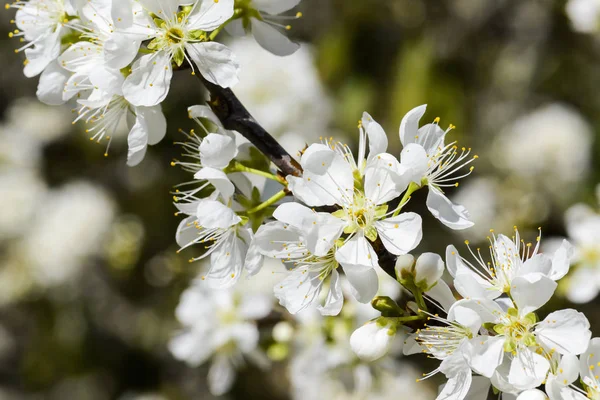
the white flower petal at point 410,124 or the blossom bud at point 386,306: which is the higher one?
the white flower petal at point 410,124

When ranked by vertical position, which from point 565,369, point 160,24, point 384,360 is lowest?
point 384,360

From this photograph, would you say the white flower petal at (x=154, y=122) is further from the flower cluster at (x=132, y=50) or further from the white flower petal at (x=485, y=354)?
the white flower petal at (x=485, y=354)

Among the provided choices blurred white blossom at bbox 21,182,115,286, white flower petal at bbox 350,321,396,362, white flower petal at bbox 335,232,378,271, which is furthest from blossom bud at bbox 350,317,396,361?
blurred white blossom at bbox 21,182,115,286

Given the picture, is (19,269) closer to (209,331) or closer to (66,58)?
(209,331)

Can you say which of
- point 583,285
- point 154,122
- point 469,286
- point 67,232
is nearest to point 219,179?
point 154,122

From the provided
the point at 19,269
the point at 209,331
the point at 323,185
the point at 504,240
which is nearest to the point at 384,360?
the point at 209,331

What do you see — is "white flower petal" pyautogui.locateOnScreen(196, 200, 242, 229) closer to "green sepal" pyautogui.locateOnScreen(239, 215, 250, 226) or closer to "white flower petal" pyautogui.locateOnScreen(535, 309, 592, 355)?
"green sepal" pyautogui.locateOnScreen(239, 215, 250, 226)

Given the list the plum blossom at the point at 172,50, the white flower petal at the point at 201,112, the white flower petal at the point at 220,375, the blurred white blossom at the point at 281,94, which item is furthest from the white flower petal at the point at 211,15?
the blurred white blossom at the point at 281,94
